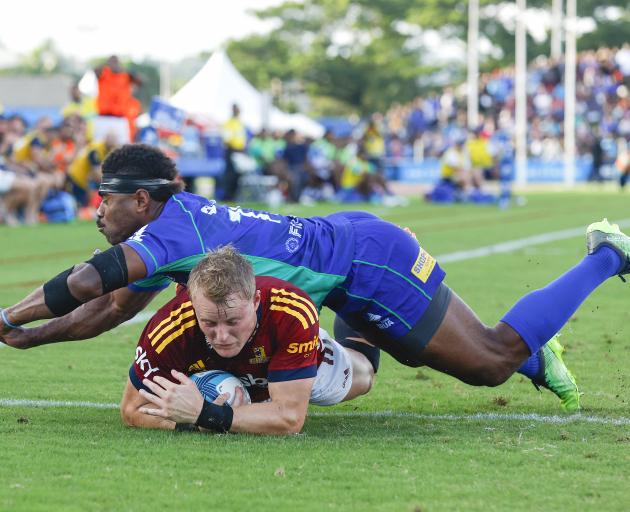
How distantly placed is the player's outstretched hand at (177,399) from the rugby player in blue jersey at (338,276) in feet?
1.68

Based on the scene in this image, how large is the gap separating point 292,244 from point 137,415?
1055mm

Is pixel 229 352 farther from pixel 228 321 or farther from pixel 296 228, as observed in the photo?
pixel 296 228

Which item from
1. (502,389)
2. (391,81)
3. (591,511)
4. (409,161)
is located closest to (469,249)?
(502,389)

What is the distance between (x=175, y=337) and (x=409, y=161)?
43.4 m

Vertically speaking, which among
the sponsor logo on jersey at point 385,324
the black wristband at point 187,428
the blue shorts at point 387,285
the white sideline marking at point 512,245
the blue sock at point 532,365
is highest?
the blue shorts at point 387,285

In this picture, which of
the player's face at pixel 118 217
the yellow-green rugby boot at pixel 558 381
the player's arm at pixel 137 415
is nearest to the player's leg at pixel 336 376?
the player's arm at pixel 137 415

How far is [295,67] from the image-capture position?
72.2m

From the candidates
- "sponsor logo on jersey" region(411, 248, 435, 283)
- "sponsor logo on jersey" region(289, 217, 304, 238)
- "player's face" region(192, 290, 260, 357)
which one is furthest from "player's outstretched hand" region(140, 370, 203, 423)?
"sponsor logo on jersey" region(411, 248, 435, 283)

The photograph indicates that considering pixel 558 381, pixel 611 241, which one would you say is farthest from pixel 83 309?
pixel 611 241

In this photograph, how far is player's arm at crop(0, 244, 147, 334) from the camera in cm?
518

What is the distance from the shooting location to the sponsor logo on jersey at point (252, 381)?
5457 mm

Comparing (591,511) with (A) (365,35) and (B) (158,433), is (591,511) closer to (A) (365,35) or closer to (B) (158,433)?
(B) (158,433)

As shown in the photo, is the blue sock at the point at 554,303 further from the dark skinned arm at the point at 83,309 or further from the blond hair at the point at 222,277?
the dark skinned arm at the point at 83,309

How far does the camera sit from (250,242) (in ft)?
18.4
